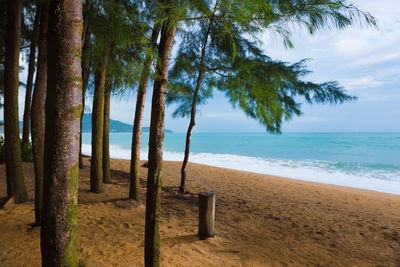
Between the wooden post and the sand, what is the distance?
0.45 feet

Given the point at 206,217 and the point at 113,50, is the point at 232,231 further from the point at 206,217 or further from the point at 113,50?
the point at 113,50

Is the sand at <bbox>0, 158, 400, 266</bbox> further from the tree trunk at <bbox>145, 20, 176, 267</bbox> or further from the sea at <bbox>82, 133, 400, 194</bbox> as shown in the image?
the sea at <bbox>82, 133, 400, 194</bbox>

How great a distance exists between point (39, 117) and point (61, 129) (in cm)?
284

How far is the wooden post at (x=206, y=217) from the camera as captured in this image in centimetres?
379

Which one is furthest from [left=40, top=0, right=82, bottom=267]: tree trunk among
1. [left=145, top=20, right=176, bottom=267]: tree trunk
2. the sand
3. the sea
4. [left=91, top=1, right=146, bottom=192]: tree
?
the sea

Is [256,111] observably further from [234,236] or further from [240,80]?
[234,236]

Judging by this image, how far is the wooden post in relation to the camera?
12.4ft

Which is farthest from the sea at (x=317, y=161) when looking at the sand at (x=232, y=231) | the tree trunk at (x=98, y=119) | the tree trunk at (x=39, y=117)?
the tree trunk at (x=39, y=117)

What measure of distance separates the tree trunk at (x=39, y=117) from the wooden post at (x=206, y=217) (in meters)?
2.53

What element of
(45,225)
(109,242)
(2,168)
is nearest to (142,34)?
(45,225)

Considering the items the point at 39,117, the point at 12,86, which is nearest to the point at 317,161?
the point at 39,117

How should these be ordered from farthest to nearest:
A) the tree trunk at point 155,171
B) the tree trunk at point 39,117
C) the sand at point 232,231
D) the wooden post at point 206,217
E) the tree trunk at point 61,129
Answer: the wooden post at point 206,217 → the tree trunk at point 39,117 → the sand at point 232,231 → the tree trunk at point 155,171 → the tree trunk at point 61,129

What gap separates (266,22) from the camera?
104 inches

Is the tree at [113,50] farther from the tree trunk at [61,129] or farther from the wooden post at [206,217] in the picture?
the wooden post at [206,217]
